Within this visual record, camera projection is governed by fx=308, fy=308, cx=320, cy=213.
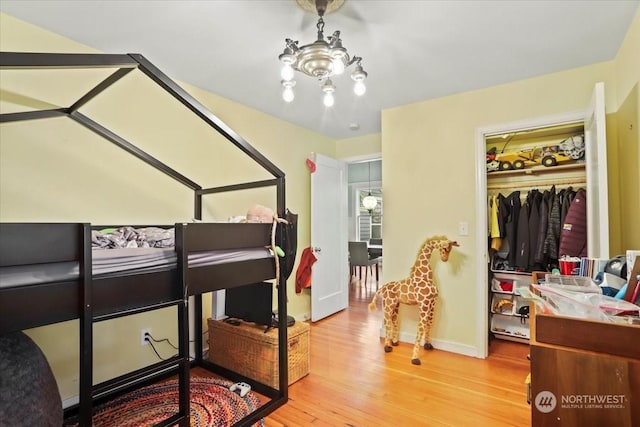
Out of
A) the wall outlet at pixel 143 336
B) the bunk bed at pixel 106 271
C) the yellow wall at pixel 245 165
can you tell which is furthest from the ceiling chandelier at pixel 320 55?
the wall outlet at pixel 143 336

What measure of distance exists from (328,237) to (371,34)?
2.40 metres

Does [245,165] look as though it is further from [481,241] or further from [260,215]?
[481,241]

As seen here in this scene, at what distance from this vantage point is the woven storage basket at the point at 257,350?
2.12 m

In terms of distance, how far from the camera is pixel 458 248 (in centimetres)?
271

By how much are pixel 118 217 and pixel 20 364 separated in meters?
1.07

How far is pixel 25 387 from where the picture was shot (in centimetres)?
117

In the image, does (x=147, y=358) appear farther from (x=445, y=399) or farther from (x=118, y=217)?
(x=445, y=399)

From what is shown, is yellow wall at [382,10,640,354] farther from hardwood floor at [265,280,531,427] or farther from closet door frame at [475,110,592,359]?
hardwood floor at [265,280,531,427]

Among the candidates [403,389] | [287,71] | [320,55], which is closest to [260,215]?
[287,71]

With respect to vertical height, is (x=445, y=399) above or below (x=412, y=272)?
below

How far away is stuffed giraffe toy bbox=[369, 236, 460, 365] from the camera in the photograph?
8.54 ft

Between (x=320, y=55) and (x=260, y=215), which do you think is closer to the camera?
(x=320, y=55)

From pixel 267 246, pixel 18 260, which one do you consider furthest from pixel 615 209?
pixel 18 260

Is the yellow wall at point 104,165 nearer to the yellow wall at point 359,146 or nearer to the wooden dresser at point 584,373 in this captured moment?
the yellow wall at point 359,146
